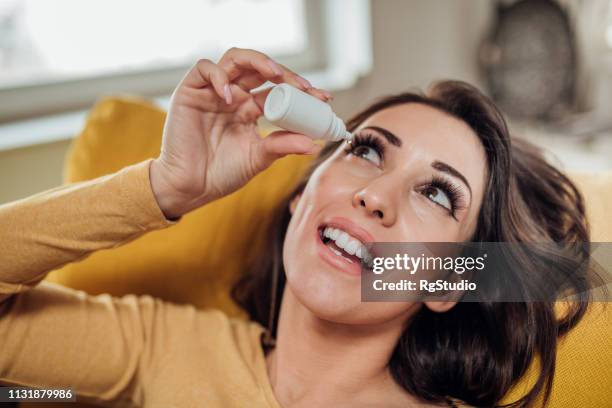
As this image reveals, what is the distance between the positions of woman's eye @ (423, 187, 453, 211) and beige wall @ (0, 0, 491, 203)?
1.15 meters

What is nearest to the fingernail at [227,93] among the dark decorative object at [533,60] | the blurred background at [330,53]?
the blurred background at [330,53]

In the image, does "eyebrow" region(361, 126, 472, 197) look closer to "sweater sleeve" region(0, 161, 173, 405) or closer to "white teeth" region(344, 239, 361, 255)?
"white teeth" region(344, 239, 361, 255)

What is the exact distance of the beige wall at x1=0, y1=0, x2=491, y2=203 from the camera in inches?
77.5

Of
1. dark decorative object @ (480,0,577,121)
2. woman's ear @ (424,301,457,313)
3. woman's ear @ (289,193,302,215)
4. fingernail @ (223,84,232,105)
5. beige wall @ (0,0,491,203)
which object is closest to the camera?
fingernail @ (223,84,232,105)

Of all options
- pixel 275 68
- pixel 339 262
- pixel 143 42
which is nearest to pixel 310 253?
pixel 339 262

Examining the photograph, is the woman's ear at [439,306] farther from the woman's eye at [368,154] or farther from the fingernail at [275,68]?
the fingernail at [275,68]

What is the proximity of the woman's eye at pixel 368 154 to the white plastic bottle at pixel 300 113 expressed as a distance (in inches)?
6.7

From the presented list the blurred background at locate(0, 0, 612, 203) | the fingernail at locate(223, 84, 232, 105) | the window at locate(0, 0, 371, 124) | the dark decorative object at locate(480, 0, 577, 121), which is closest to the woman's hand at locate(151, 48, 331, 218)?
the fingernail at locate(223, 84, 232, 105)

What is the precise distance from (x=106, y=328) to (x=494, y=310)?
2.01 ft

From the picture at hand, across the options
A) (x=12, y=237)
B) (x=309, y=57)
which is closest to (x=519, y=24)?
(x=309, y=57)

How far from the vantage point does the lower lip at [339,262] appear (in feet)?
2.53

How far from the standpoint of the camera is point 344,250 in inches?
31.1

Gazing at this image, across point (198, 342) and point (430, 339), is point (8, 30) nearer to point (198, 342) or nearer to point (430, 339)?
point (198, 342)

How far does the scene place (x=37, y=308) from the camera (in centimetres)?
87
